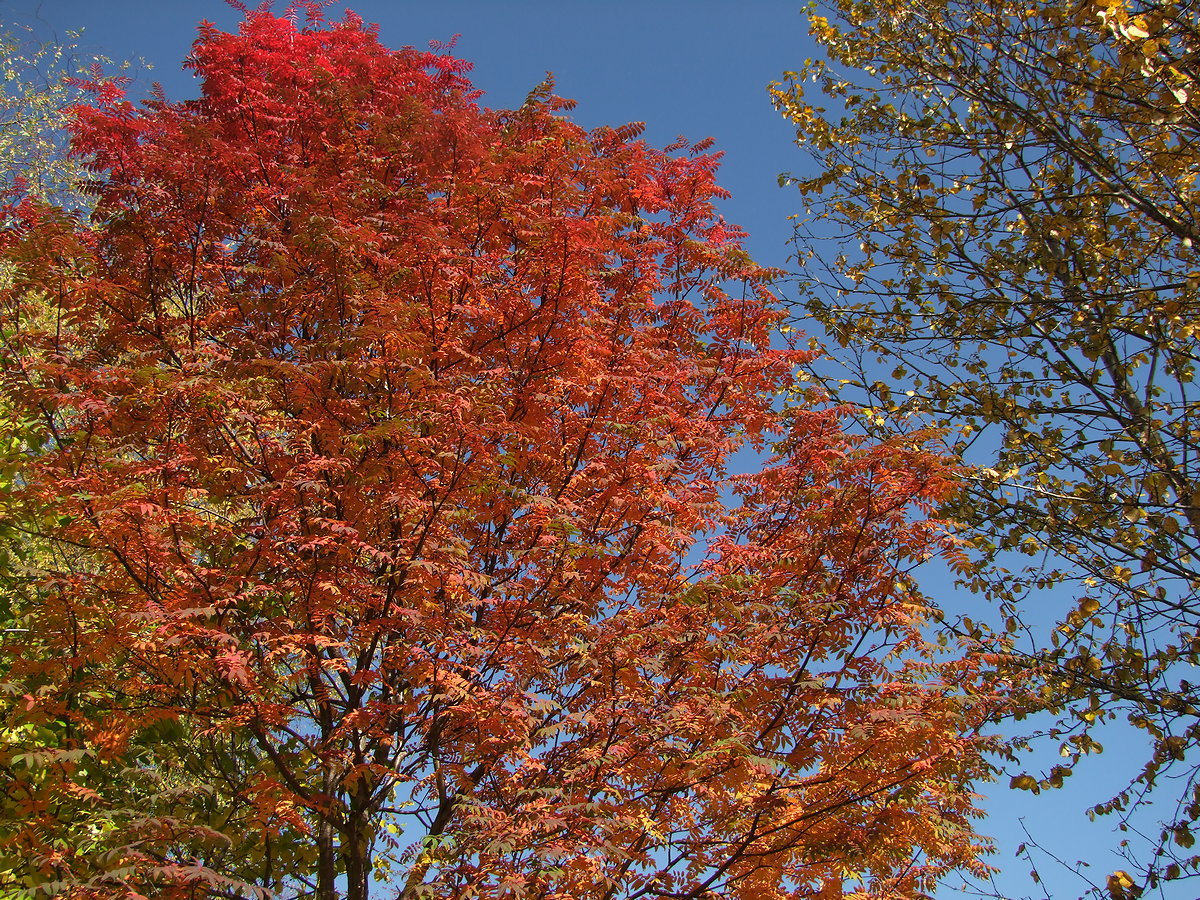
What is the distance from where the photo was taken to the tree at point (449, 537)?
5547mm

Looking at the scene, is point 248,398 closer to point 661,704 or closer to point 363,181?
point 363,181

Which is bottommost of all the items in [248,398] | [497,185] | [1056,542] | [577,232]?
[1056,542]

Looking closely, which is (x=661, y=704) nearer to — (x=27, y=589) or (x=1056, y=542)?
(x=1056, y=542)

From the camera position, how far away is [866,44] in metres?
8.72

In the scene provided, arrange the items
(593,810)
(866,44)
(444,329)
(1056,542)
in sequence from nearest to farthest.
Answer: (593,810)
(1056,542)
(444,329)
(866,44)

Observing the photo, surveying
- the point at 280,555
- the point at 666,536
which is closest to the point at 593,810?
the point at 666,536

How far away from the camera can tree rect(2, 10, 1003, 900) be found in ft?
18.2

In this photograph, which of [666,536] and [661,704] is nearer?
[661,704]

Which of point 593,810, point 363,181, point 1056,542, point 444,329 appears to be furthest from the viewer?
point 363,181

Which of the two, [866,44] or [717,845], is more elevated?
[866,44]

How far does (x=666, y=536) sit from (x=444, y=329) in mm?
2372

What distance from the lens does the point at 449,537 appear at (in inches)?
231

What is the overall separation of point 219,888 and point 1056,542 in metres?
6.15

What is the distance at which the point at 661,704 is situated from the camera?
5973mm
